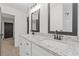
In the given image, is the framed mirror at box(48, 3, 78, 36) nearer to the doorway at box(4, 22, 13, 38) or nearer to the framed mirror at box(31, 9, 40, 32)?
the framed mirror at box(31, 9, 40, 32)

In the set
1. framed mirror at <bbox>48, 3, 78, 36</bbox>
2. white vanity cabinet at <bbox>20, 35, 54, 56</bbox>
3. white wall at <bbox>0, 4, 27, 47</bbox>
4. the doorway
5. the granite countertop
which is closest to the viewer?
the granite countertop

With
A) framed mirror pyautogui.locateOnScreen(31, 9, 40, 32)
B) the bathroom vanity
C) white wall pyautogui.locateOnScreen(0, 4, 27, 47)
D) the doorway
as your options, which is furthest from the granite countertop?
the doorway

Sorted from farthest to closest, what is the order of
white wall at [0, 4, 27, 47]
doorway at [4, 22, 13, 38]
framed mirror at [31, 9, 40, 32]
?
doorway at [4, 22, 13, 38] → white wall at [0, 4, 27, 47] → framed mirror at [31, 9, 40, 32]

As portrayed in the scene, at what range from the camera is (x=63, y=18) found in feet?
4.76

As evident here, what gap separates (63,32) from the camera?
4.76 ft

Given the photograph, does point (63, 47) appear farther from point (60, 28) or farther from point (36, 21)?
point (36, 21)

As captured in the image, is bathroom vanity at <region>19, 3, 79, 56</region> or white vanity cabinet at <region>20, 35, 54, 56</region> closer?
white vanity cabinet at <region>20, 35, 54, 56</region>

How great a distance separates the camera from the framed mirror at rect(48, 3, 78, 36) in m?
1.24

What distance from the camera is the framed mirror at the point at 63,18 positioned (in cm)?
124

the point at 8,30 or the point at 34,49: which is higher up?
the point at 8,30

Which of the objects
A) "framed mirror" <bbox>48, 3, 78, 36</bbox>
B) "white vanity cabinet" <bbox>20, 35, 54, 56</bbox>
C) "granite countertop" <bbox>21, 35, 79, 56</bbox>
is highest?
"framed mirror" <bbox>48, 3, 78, 36</bbox>

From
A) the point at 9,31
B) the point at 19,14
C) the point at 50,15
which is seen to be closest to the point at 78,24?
the point at 50,15

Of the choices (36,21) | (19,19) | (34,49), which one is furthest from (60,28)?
(19,19)

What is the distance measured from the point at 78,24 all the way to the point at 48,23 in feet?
2.90
